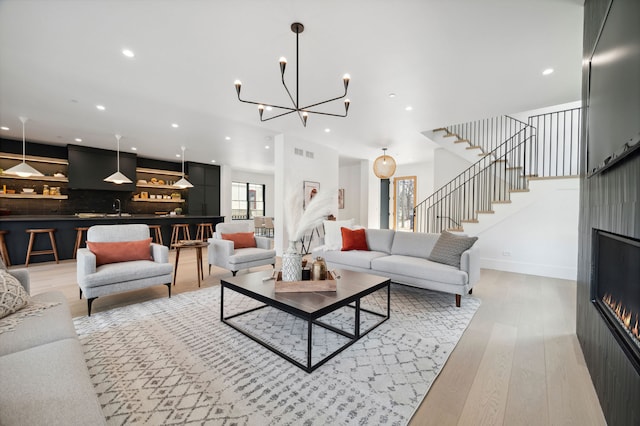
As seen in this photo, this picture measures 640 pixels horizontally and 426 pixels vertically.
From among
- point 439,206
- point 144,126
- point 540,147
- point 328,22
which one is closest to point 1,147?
point 144,126

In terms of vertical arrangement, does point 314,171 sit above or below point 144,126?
below

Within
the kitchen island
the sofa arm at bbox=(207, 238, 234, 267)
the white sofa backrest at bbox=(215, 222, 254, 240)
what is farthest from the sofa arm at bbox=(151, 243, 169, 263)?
the kitchen island

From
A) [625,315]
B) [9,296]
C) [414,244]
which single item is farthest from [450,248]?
[9,296]

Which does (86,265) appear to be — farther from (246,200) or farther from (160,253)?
(246,200)

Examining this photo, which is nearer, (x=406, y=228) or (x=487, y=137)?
(x=487, y=137)

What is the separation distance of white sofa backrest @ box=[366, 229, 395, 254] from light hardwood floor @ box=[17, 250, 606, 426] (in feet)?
4.47

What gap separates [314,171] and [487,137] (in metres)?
4.30

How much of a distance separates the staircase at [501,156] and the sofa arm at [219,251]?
4.41 metres

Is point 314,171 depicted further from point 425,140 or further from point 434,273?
point 434,273

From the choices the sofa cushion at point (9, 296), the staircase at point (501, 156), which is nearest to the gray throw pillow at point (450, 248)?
the staircase at point (501, 156)

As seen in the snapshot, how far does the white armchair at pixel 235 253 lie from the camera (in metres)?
4.01

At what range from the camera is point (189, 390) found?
5.45 feet

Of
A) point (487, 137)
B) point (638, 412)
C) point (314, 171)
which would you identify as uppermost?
point (487, 137)

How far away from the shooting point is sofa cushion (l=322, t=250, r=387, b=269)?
12.8 ft
